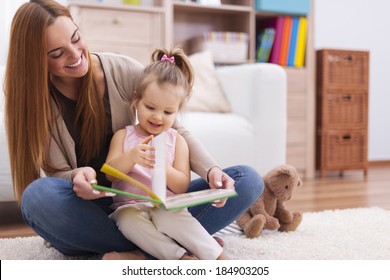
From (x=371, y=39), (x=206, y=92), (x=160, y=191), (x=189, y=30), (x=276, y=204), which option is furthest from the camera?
(x=371, y=39)

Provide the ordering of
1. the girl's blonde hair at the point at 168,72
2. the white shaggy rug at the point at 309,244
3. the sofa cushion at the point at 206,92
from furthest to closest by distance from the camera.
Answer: the sofa cushion at the point at 206,92, the white shaggy rug at the point at 309,244, the girl's blonde hair at the point at 168,72

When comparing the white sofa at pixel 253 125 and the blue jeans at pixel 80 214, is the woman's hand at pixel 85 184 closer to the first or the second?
the blue jeans at pixel 80 214

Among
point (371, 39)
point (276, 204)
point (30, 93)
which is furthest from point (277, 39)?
point (30, 93)

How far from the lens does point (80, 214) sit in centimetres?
112

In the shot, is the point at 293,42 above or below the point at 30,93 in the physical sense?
above

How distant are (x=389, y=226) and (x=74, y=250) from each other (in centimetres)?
100

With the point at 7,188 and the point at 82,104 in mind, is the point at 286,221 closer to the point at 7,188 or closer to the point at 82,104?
the point at 82,104

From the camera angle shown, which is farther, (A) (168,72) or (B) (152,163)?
(A) (168,72)

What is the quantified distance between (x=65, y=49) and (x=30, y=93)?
0.42ft

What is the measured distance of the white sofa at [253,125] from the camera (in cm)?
219

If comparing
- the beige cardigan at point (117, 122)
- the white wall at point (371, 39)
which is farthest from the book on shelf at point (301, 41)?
the beige cardigan at point (117, 122)

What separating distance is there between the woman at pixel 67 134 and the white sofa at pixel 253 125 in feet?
2.83

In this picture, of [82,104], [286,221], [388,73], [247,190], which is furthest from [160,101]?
[388,73]

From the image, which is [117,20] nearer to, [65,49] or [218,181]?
[65,49]
